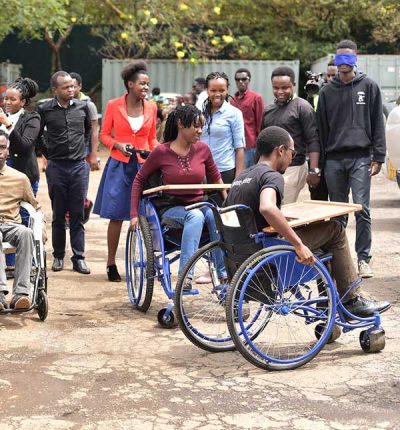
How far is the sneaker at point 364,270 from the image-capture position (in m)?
8.92

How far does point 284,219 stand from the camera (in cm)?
597

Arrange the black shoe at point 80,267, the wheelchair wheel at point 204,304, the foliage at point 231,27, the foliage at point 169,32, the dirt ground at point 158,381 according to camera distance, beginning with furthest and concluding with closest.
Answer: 1. the foliage at point 231,27
2. the foliage at point 169,32
3. the black shoe at point 80,267
4. the wheelchair wheel at point 204,304
5. the dirt ground at point 158,381

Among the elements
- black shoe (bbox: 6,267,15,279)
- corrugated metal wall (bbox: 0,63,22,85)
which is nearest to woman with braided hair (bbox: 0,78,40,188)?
black shoe (bbox: 6,267,15,279)

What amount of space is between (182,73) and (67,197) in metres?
16.7

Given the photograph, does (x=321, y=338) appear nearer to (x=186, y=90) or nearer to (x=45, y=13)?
(x=45, y=13)

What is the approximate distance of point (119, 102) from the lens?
894cm

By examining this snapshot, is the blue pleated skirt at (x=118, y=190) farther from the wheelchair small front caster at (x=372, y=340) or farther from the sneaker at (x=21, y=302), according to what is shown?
the wheelchair small front caster at (x=372, y=340)

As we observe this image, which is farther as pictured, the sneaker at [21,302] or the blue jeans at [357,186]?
the blue jeans at [357,186]

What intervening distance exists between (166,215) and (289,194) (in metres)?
1.92

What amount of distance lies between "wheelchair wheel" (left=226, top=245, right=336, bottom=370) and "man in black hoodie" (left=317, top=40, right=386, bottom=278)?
2.60 meters

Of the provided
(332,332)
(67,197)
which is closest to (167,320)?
(332,332)

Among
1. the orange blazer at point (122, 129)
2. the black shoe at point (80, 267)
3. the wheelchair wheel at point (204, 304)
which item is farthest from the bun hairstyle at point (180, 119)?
the black shoe at point (80, 267)

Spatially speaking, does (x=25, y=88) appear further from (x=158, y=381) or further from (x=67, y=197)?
(x=158, y=381)

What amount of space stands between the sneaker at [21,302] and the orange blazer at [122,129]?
204cm
